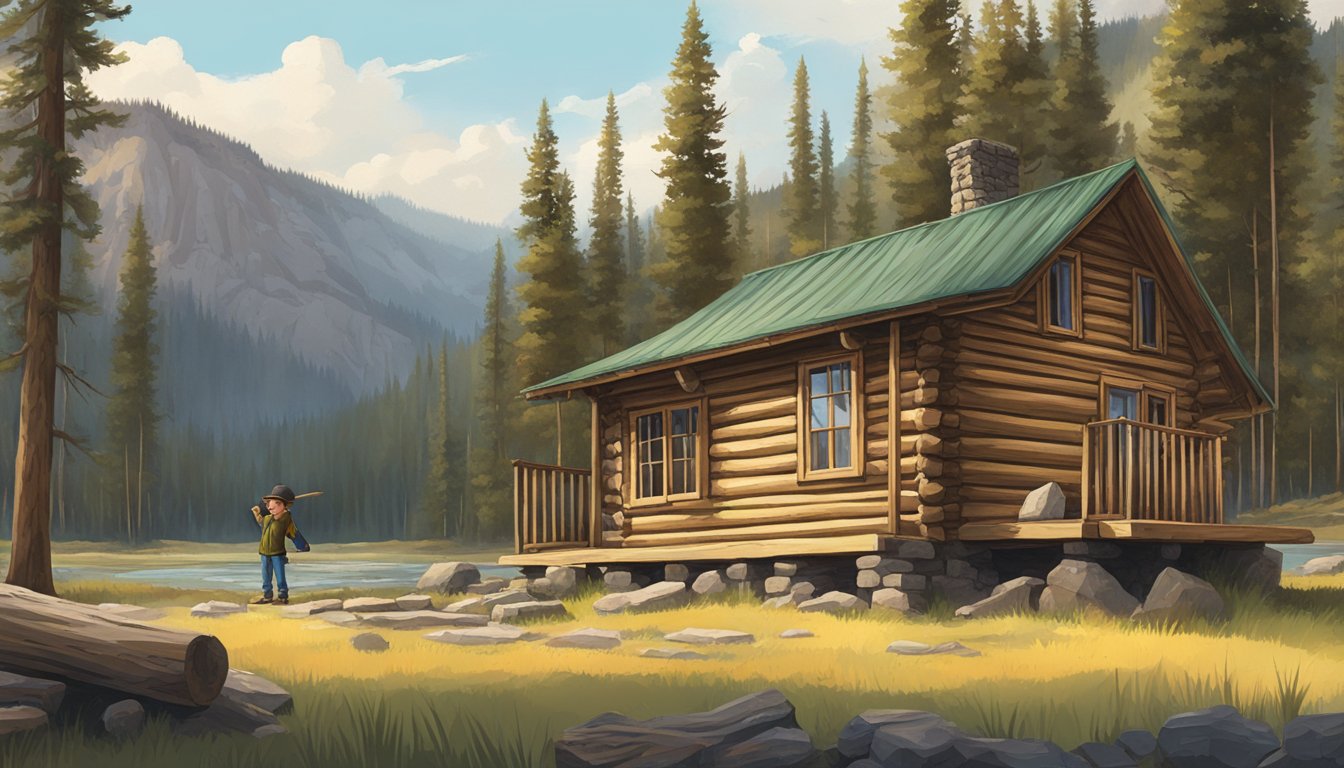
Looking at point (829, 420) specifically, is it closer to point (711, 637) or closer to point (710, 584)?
point (710, 584)

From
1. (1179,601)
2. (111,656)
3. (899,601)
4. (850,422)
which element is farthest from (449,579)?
(111,656)

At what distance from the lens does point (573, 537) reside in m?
25.9

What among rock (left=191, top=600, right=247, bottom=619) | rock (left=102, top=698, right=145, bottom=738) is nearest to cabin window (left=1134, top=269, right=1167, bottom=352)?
rock (left=191, top=600, right=247, bottom=619)

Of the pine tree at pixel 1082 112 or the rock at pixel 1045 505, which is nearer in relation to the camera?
the rock at pixel 1045 505

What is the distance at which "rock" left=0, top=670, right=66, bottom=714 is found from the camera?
9.06 m

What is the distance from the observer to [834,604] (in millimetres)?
18750

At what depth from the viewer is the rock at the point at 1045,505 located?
1822 cm

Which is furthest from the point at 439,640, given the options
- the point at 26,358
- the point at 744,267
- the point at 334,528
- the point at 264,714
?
the point at 334,528

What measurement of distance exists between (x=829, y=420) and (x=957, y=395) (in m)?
2.16

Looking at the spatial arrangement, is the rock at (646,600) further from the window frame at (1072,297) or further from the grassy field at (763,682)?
the window frame at (1072,297)

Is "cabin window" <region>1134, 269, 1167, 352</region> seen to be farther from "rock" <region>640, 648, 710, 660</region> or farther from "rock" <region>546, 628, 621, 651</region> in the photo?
"rock" <region>640, 648, 710, 660</region>

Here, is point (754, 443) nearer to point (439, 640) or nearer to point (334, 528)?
point (439, 640)

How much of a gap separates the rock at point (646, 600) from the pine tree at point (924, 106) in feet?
76.3

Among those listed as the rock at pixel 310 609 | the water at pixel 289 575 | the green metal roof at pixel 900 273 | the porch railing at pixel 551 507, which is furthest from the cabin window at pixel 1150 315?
the water at pixel 289 575
